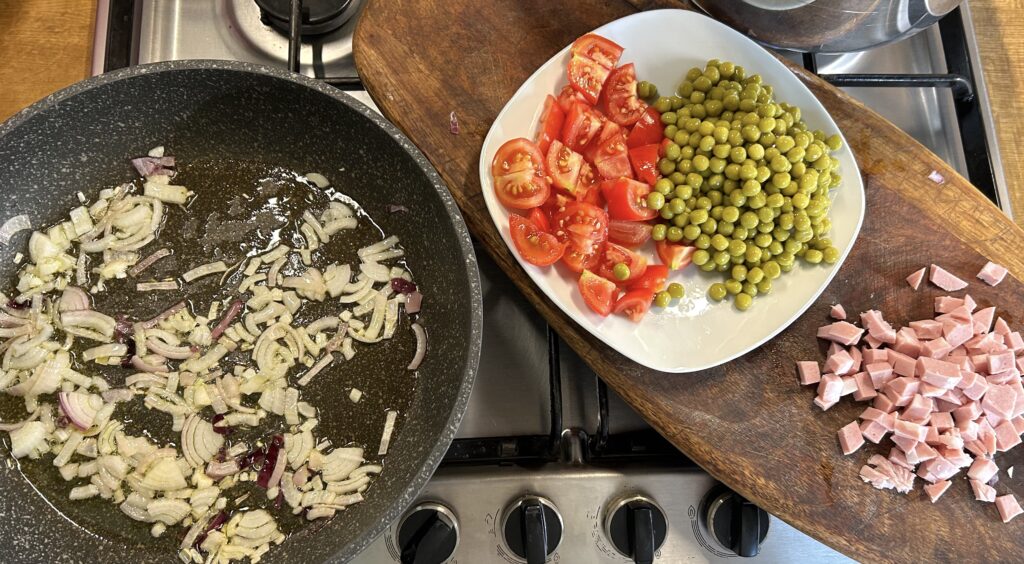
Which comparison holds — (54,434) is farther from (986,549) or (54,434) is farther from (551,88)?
(986,549)

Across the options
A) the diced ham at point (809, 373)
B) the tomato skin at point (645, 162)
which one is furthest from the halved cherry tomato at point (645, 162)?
the diced ham at point (809, 373)

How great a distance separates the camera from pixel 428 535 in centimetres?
109

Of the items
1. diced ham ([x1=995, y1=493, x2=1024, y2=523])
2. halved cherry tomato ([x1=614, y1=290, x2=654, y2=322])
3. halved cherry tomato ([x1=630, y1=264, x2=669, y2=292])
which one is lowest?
diced ham ([x1=995, y1=493, x2=1024, y2=523])

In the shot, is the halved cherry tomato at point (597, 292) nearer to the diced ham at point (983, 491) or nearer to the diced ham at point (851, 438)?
the diced ham at point (851, 438)

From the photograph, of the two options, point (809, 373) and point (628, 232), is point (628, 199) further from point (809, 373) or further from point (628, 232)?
point (809, 373)

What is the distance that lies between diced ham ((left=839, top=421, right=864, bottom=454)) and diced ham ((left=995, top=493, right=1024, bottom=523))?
273 mm

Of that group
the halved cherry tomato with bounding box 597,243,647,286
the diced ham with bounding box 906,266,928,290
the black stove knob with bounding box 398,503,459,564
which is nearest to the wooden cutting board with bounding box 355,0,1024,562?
the diced ham with bounding box 906,266,928,290

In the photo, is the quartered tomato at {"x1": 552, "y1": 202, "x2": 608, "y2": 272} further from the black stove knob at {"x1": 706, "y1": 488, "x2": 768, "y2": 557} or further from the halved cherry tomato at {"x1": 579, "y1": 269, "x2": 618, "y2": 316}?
the black stove knob at {"x1": 706, "y1": 488, "x2": 768, "y2": 557}

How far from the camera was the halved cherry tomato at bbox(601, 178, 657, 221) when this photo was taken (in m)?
→ 1.22

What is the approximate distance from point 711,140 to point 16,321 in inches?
50.9

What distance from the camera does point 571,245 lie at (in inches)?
47.4

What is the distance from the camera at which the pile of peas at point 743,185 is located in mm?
1210

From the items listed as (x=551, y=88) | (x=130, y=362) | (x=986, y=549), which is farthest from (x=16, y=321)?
(x=986, y=549)

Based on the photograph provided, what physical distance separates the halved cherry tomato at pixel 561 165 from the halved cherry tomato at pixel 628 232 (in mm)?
116
